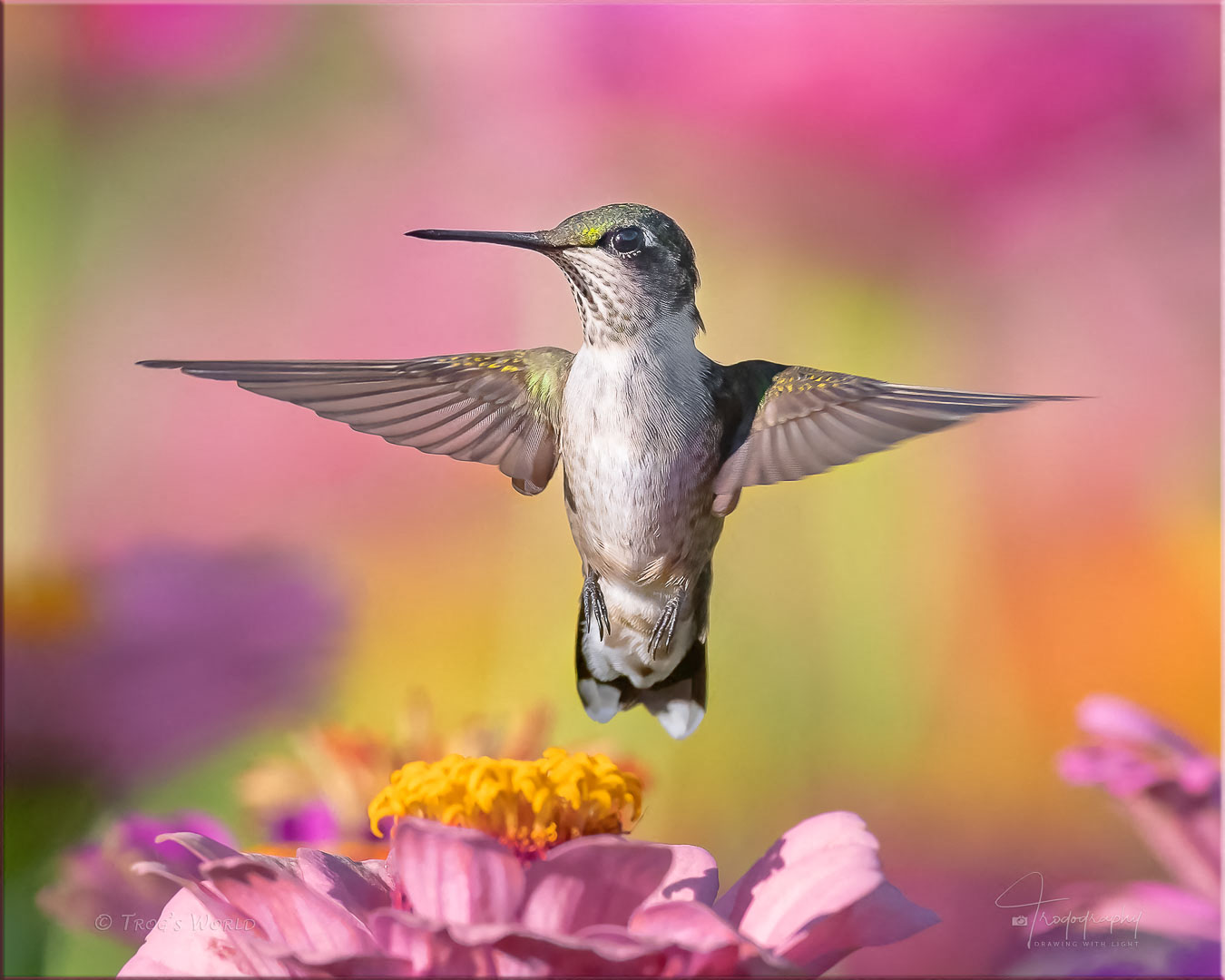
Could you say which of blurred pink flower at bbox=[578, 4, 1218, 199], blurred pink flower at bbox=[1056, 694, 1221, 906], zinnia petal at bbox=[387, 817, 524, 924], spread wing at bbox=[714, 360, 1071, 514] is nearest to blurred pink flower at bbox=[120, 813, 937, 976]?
zinnia petal at bbox=[387, 817, 524, 924]

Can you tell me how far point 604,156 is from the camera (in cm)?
80

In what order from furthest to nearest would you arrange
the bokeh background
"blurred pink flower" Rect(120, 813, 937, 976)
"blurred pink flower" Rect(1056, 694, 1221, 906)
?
the bokeh background < "blurred pink flower" Rect(1056, 694, 1221, 906) < "blurred pink flower" Rect(120, 813, 937, 976)

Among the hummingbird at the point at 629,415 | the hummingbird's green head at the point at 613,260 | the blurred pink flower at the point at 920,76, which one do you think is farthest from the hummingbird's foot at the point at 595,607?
the blurred pink flower at the point at 920,76

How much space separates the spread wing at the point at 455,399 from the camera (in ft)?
1.62

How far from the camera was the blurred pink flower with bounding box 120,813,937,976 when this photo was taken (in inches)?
10.5

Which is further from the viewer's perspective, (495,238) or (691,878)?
(495,238)

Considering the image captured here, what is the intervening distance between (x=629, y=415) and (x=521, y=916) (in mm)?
287

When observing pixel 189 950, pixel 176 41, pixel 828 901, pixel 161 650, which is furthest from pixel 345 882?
pixel 176 41

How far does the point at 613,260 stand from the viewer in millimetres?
521

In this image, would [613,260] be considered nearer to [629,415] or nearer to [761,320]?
[629,415]

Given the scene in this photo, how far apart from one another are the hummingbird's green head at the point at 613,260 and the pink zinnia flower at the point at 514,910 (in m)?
0.26

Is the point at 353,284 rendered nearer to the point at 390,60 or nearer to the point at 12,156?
the point at 390,60

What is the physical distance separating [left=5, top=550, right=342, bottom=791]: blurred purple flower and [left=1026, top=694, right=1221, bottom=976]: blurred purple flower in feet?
1.74

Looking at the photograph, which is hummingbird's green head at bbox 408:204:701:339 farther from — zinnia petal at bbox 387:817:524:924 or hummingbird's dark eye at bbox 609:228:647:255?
zinnia petal at bbox 387:817:524:924
